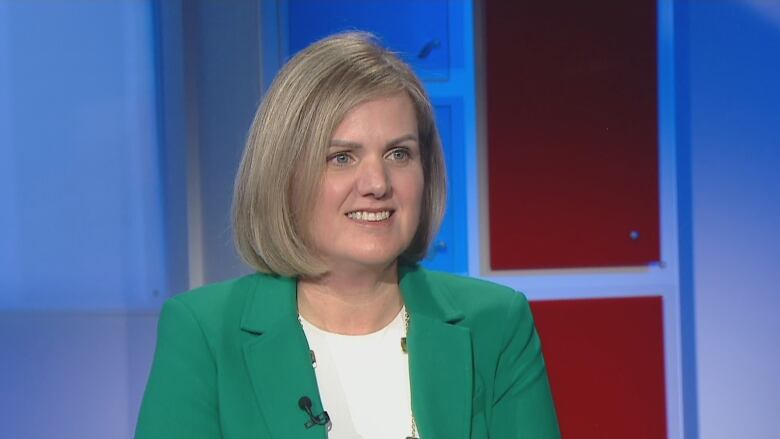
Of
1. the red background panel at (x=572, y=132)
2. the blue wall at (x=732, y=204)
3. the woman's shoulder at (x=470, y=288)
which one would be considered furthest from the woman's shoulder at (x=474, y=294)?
the blue wall at (x=732, y=204)

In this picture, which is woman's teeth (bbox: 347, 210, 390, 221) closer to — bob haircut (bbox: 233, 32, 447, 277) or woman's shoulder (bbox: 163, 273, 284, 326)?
bob haircut (bbox: 233, 32, 447, 277)

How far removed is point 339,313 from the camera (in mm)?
1571

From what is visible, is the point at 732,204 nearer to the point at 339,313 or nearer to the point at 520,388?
the point at 520,388

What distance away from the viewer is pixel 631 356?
313 cm

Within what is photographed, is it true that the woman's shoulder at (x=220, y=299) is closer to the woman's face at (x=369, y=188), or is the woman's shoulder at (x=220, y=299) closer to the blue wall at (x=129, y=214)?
the woman's face at (x=369, y=188)

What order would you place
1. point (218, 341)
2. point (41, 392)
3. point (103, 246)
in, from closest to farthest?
point (218, 341), point (41, 392), point (103, 246)

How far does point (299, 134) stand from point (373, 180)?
0.44 ft

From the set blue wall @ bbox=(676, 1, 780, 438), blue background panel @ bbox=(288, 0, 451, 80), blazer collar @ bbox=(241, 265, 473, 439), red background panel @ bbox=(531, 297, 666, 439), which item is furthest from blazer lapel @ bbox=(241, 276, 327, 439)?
blue wall @ bbox=(676, 1, 780, 438)

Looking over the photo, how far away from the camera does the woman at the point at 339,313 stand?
4.77 ft

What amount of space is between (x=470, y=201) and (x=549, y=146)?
313 mm

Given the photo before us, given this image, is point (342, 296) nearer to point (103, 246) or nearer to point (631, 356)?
point (103, 246)

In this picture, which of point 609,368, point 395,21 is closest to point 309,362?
point 395,21

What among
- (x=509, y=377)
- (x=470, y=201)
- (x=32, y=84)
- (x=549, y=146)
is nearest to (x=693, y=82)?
(x=549, y=146)

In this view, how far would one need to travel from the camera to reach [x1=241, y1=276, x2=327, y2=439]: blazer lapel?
145 cm
